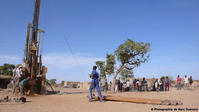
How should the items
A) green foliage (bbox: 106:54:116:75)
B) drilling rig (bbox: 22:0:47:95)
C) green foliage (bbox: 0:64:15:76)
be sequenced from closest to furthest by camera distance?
1. drilling rig (bbox: 22:0:47:95)
2. green foliage (bbox: 106:54:116:75)
3. green foliage (bbox: 0:64:15:76)

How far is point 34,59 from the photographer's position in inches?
537

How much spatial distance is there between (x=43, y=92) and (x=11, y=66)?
32039mm

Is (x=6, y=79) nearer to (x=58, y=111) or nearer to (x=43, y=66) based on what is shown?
(x=43, y=66)

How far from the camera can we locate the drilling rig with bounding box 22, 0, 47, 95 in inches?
526

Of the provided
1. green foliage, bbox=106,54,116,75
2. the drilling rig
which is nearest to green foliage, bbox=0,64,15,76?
green foliage, bbox=106,54,116,75

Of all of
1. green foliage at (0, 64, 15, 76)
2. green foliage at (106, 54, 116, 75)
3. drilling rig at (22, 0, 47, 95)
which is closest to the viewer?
drilling rig at (22, 0, 47, 95)

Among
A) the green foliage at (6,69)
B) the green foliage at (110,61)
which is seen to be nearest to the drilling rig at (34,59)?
the green foliage at (110,61)

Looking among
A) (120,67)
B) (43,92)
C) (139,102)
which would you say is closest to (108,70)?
(120,67)

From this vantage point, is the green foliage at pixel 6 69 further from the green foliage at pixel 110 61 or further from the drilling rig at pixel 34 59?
the drilling rig at pixel 34 59

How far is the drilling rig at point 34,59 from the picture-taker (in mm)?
13359

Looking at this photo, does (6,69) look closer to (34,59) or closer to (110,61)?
(110,61)

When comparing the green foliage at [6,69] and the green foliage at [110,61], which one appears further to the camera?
the green foliage at [6,69]

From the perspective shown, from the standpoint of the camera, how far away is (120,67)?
73.0 ft

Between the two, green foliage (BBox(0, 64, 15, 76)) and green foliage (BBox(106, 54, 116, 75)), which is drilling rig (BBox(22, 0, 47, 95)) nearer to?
green foliage (BBox(106, 54, 116, 75))
